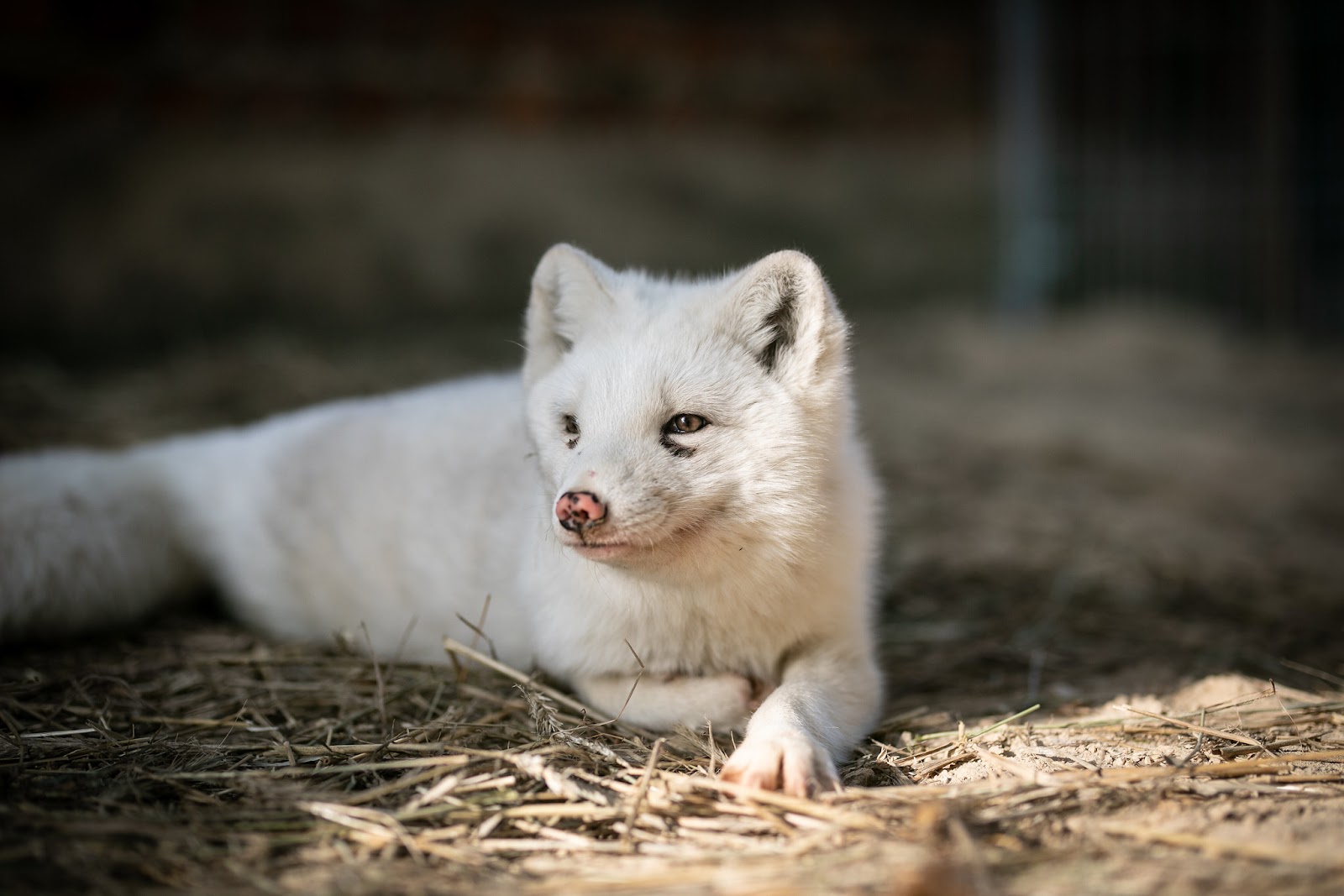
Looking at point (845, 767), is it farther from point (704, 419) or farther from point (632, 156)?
point (632, 156)

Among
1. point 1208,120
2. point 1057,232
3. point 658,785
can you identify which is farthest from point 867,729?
point 1208,120

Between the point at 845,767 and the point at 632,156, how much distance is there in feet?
19.8

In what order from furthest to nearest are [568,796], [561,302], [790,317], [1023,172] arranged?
[1023,172]
[561,302]
[790,317]
[568,796]

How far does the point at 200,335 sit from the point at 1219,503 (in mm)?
5703

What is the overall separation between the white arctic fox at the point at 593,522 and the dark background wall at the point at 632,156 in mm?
3416

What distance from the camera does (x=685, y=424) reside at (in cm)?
244

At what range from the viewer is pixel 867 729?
2535 millimetres

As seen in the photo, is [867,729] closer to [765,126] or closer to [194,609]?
[194,609]

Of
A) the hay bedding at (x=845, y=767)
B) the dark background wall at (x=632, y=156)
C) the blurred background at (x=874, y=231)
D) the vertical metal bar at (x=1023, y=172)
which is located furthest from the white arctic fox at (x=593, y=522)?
the vertical metal bar at (x=1023, y=172)

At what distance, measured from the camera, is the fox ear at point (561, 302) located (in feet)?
8.90

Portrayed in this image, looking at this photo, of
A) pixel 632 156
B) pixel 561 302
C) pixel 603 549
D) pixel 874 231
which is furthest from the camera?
pixel 874 231

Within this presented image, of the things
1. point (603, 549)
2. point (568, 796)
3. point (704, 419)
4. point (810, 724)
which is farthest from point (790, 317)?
point (568, 796)

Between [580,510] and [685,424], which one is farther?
[685,424]

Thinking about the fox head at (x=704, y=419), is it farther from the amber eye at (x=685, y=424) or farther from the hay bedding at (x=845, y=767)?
the hay bedding at (x=845, y=767)
